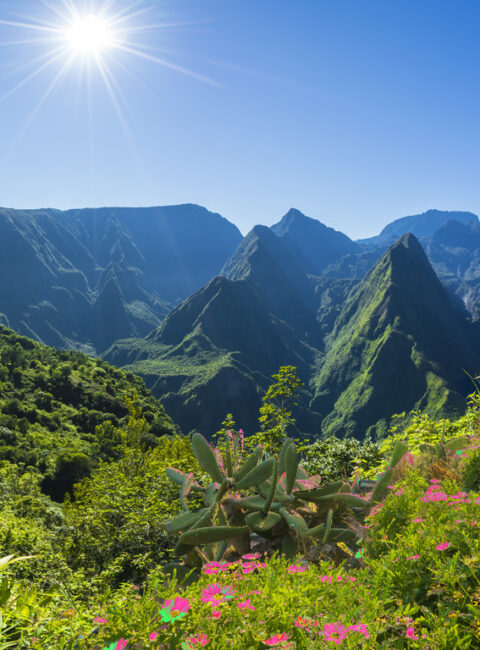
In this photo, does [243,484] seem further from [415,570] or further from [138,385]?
[138,385]

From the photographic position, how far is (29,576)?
656cm

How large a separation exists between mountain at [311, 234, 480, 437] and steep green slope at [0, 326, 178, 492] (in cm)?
9503

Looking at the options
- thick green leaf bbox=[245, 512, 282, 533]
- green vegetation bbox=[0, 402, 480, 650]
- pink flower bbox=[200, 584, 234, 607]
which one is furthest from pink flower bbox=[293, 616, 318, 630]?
thick green leaf bbox=[245, 512, 282, 533]

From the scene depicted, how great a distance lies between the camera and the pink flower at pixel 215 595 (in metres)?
1.37

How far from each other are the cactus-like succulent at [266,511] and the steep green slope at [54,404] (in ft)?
142

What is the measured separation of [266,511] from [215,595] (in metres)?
2.15

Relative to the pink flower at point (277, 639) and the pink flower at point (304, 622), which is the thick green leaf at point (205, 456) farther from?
the pink flower at point (277, 639)

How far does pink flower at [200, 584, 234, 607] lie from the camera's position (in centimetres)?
137

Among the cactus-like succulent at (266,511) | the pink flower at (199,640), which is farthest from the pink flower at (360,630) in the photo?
the cactus-like succulent at (266,511)

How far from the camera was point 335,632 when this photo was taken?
50.9 inches

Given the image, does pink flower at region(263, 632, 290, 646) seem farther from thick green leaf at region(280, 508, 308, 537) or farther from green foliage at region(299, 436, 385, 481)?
green foliage at region(299, 436, 385, 481)

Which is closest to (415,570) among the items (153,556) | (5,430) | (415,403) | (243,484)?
(243,484)

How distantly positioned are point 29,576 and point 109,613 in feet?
23.2

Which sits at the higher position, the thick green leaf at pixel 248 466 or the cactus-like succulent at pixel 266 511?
the thick green leaf at pixel 248 466
